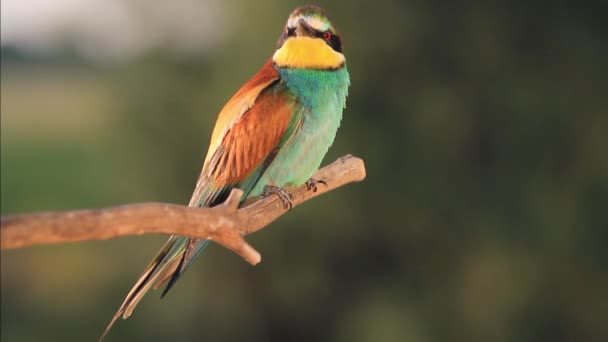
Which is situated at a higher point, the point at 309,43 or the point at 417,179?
the point at 309,43

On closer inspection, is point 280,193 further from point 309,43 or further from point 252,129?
point 309,43

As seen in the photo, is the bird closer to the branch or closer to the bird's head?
the bird's head

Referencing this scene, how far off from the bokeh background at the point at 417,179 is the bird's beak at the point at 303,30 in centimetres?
350

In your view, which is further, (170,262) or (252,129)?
(252,129)

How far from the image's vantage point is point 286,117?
2.13m

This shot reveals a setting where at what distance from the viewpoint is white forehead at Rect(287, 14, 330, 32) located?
6.74ft

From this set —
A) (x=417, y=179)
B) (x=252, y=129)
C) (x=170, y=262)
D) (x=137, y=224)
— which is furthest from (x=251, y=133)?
(x=417, y=179)

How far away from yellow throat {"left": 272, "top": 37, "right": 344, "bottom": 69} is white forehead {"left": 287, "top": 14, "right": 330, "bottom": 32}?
1.2 inches

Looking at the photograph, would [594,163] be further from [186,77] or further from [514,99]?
[186,77]

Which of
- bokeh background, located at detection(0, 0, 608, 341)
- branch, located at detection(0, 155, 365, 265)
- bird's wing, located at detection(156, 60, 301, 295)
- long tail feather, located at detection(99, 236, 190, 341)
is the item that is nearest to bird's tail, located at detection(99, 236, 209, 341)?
long tail feather, located at detection(99, 236, 190, 341)

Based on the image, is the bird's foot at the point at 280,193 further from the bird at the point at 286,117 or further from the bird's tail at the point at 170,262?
the bird's tail at the point at 170,262

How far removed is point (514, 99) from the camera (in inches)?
247

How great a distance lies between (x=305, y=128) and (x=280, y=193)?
188 millimetres

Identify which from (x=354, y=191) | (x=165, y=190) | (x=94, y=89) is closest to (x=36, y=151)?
(x=94, y=89)
